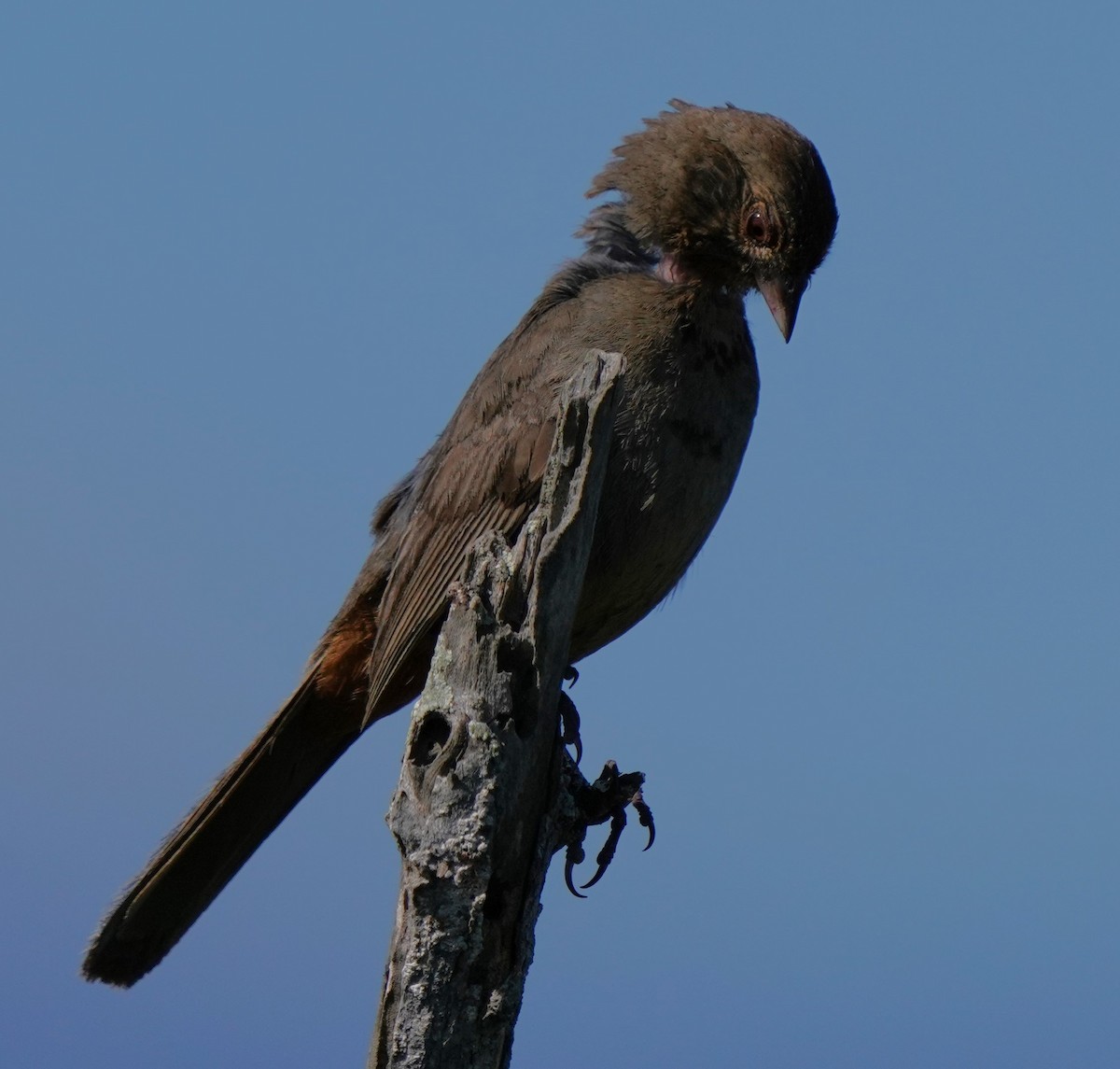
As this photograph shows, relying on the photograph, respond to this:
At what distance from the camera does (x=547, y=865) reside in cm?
335

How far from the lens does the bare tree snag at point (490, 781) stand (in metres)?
3.04

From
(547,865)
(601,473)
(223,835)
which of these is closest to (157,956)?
(223,835)

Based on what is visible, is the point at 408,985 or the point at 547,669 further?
the point at 547,669

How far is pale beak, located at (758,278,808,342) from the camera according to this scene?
15.4 ft

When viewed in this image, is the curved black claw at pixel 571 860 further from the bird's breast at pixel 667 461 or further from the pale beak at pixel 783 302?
the pale beak at pixel 783 302

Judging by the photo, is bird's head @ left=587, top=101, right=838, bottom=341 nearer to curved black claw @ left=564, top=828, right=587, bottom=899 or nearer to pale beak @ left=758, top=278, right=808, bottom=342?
pale beak @ left=758, top=278, right=808, bottom=342

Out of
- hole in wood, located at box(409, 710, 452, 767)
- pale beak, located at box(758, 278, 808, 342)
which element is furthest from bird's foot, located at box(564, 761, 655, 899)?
pale beak, located at box(758, 278, 808, 342)

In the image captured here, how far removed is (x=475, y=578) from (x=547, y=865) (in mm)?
648

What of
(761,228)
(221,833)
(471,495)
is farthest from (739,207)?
(221,833)

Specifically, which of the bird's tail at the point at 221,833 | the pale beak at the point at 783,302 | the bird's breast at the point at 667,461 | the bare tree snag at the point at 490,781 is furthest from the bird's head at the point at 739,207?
the bird's tail at the point at 221,833

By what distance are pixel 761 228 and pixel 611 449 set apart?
0.95 metres

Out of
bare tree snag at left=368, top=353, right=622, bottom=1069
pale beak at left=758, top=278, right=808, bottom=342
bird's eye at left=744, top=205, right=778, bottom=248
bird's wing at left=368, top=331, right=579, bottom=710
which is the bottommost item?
bare tree snag at left=368, top=353, right=622, bottom=1069

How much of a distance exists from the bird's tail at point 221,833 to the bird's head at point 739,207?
1.81m

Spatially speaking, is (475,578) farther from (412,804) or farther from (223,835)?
(223,835)
